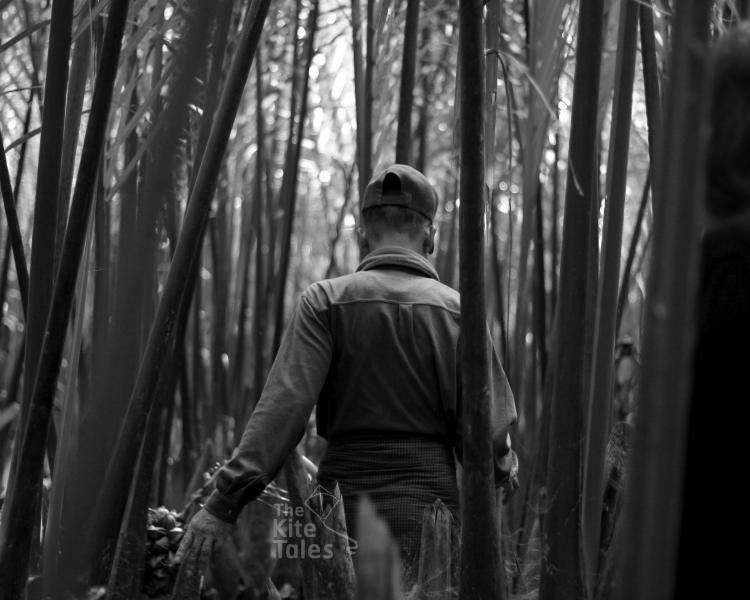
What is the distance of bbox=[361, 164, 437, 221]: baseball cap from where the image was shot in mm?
1490

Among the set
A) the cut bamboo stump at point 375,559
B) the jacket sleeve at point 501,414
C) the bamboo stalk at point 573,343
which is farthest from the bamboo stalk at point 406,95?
the cut bamboo stump at point 375,559

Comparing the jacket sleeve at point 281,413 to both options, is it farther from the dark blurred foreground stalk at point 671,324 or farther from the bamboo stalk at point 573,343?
the dark blurred foreground stalk at point 671,324

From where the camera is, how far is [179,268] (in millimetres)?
1225

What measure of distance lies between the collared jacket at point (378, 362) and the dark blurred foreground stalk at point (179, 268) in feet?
0.64

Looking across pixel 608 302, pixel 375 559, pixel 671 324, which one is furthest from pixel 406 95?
pixel 671 324

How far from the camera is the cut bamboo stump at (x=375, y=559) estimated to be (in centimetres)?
85

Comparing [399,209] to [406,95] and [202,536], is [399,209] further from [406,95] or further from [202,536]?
[202,536]

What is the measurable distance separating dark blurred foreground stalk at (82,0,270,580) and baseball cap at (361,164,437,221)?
1.05 feet

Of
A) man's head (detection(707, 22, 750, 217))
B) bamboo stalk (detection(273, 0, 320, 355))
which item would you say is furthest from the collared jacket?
man's head (detection(707, 22, 750, 217))

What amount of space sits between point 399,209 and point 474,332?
0.65 meters

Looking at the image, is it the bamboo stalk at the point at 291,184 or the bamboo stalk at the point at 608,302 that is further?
the bamboo stalk at the point at 291,184

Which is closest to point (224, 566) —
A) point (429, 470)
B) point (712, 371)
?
point (429, 470)

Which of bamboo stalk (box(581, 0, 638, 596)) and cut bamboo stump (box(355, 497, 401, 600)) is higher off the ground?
bamboo stalk (box(581, 0, 638, 596))

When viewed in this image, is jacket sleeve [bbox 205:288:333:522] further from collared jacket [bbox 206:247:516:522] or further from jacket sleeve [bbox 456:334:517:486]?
jacket sleeve [bbox 456:334:517:486]
